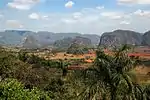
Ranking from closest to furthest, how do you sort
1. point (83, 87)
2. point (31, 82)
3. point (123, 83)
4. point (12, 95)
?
1. point (12, 95)
2. point (123, 83)
3. point (83, 87)
4. point (31, 82)

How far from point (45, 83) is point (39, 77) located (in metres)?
1.25

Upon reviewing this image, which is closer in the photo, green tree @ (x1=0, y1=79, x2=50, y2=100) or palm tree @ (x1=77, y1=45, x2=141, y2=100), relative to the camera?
green tree @ (x1=0, y1=79, x2=50, y2=100)

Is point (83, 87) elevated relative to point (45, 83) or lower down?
elevated

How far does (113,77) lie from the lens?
81.5 feet

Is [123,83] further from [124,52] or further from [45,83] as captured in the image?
[45,83]

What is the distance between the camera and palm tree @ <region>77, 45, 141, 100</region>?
25000 mm

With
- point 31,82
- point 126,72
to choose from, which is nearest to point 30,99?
point 126,72

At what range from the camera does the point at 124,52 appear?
25984 mm

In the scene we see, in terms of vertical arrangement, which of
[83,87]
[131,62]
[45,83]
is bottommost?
[45,83]

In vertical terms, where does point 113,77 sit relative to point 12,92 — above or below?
above

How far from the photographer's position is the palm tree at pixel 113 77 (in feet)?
82.0

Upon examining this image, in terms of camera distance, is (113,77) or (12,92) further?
(113,77)

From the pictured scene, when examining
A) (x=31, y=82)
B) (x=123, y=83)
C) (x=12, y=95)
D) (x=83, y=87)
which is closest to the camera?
(x=12, y=95)

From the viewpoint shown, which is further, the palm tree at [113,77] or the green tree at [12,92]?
the palm tree at [113,77]
